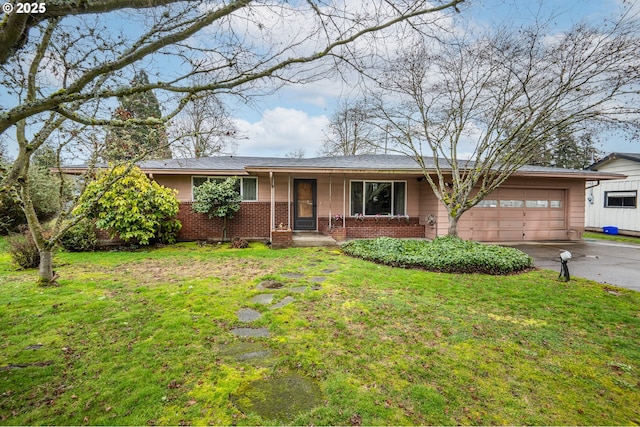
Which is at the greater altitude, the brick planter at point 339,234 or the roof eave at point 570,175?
the roof eave at point 570,175

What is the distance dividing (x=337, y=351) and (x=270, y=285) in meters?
2.56

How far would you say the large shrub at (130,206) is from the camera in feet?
27.7

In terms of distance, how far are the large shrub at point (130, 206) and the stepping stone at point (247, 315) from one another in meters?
6.17

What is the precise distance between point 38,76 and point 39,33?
649 mm

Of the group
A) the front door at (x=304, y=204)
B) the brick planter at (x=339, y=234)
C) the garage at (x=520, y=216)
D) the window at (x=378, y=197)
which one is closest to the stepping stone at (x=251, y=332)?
the brick planter at (x=339, y=234)

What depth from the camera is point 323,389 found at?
2490 mm

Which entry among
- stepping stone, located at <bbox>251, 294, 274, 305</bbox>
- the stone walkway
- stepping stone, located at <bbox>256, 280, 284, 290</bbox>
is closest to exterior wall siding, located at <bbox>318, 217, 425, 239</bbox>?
stepping stone, located at <bbox>256, 280, 284, 290</bbox>

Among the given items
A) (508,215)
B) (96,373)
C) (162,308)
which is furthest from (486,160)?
(96,373)

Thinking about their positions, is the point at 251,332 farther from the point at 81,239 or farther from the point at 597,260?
the point at 597,260

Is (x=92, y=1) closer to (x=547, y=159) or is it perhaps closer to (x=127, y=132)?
(x=127, y=132)

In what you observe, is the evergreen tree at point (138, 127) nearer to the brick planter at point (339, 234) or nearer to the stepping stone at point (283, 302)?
the stepping stone at point (283, 302)

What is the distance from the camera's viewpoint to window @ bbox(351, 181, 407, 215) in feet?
37.3

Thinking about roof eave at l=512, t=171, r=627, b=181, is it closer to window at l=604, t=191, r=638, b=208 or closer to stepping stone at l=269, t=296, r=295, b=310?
window at l=604, t=191, r=638, b=208

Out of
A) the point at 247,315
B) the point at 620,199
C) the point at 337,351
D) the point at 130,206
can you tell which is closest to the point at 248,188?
the point at 130,206
